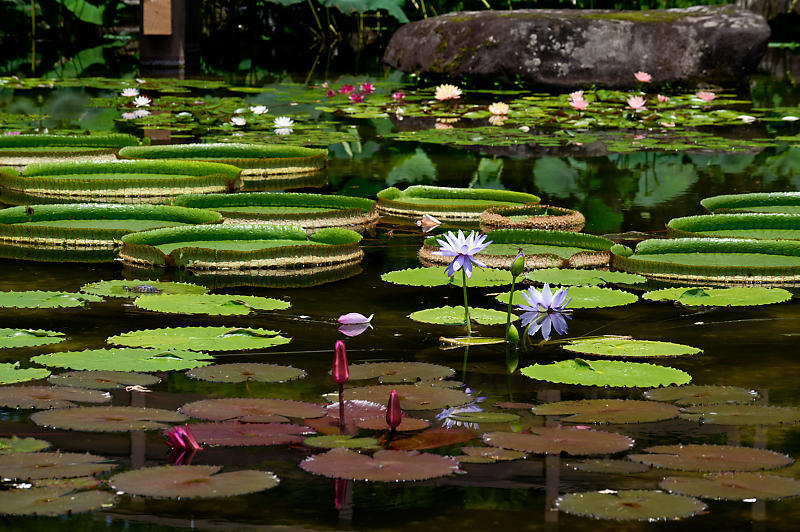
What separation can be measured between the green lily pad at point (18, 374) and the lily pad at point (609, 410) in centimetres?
89

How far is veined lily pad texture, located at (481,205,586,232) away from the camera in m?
Result: 4.12

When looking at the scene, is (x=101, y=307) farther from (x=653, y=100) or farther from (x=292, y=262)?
(x=653, y=100)

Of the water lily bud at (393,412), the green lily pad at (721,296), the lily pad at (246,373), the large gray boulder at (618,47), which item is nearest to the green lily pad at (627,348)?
the green lily pad at (721,296)

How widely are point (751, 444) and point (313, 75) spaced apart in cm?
1058

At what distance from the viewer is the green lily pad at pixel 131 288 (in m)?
3.06

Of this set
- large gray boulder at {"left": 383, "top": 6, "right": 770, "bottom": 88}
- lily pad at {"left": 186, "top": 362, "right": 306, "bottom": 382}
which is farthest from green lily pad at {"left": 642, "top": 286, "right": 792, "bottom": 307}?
large gray boulder at {"left": 383, "top": 6, "right": 770, "bottom": 88}

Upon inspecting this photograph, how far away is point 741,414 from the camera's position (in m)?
2.08

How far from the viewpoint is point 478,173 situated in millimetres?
5707

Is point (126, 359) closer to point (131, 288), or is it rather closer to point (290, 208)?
point (131, 288)

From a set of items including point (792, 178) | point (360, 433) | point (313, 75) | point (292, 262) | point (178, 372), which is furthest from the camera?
point (313, 75)

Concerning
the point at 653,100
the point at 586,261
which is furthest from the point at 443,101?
the point at 586,261

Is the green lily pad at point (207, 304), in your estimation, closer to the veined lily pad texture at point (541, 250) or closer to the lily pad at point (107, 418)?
the veined lily pad texture at point (541, 250)

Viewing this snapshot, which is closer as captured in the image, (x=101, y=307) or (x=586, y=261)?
(x=101, y=307)

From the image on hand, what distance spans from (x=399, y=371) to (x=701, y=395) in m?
0.55
